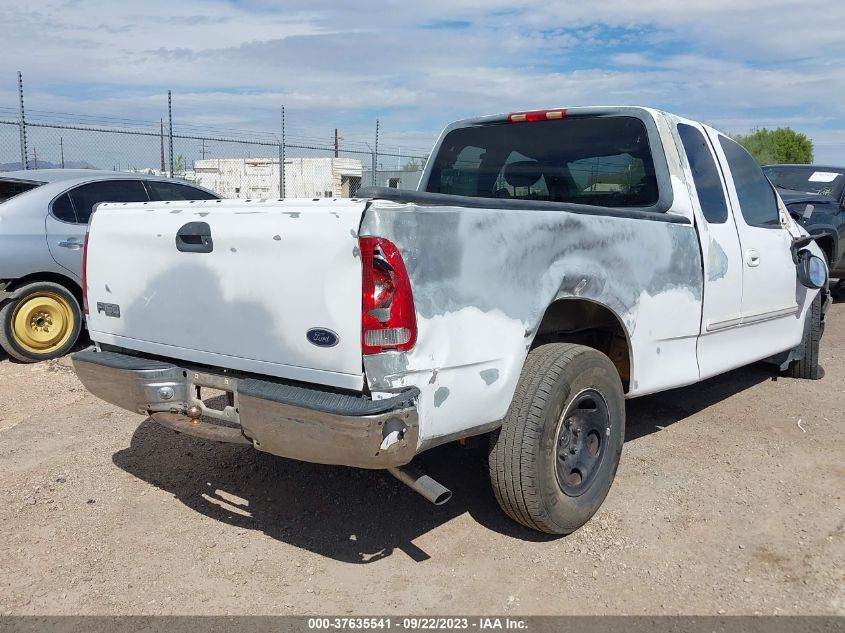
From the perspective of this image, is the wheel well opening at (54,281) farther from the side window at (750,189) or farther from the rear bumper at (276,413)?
the side window at (750,189)

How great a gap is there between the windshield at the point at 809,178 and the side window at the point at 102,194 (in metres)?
7.59

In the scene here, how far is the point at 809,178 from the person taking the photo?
10.1 metres

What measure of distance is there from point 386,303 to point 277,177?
17.8 metres

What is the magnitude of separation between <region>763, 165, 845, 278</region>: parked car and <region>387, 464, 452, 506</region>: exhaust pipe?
633 centimetres

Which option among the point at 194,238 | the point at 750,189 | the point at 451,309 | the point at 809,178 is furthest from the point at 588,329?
the point at 809,178

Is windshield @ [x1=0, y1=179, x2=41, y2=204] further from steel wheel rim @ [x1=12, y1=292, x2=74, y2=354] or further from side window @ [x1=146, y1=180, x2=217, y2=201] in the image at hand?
side window @ [x1=146, y1=180, x2=217, y2=201]

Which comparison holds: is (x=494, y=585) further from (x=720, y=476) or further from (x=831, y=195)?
(x=831, y=195)

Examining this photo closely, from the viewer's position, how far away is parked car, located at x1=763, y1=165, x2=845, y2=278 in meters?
8.62

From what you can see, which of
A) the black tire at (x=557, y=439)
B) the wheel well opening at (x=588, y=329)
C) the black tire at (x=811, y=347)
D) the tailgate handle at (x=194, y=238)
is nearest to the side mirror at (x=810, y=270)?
the black tire at (x=811, y=347)

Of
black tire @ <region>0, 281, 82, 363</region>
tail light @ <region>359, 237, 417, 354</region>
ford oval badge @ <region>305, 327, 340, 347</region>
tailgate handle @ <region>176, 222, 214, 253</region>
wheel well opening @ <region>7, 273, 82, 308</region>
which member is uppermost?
tailgate handle @ <region>176, 222, 214, 253</region>

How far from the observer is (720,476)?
430 cm

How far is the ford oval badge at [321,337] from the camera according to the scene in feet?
8.89

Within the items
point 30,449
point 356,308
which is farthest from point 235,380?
point 30,449

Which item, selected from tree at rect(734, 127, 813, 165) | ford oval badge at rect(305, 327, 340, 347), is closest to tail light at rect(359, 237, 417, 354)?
ford oval badge at rect(305, 327, 340, 347)
